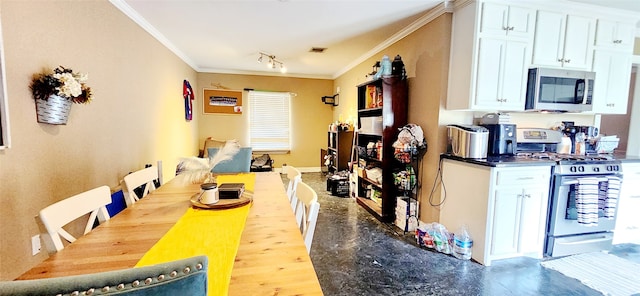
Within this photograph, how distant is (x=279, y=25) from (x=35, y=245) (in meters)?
2.98

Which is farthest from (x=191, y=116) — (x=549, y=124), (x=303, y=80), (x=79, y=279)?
(x=549, y=124)

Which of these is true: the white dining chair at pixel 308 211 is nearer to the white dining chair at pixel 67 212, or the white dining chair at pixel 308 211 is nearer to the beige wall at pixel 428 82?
the white dining chair at pixel 67 212

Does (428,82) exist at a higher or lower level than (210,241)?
higher

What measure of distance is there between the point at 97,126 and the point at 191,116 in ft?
10.0

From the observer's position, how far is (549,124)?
3.14 m

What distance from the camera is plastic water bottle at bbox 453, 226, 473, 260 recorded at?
7.95 ft

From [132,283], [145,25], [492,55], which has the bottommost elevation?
[132,283]

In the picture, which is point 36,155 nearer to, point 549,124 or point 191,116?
point 191,116

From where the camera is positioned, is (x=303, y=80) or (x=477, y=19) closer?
(x=477, y=19)

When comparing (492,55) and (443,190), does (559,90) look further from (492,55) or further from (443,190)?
(443,190)

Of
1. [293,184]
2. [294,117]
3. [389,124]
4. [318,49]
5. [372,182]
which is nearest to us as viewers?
[293,184]

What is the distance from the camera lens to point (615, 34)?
2.82m

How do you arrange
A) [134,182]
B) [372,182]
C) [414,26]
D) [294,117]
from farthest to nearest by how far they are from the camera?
1. [294,117]
2. [372,182]
3. [414,26]
4. [134,182]

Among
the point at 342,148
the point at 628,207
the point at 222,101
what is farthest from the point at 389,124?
the point at 222,101
